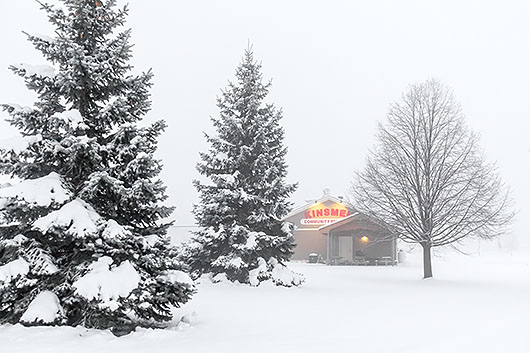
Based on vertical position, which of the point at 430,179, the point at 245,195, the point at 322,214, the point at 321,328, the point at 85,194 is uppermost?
the point at 322,214

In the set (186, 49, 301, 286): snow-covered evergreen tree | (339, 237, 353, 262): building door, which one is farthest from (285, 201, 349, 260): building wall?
(186, 49, 301, 286): snow-covered evergreen tree

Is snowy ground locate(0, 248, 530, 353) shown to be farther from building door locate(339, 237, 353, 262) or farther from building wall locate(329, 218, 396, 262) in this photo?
building door locate(339, 237, 353, 262)

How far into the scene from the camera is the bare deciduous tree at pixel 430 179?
70.0ft

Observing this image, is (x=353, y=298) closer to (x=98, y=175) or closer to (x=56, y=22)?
(x=98, y=175)

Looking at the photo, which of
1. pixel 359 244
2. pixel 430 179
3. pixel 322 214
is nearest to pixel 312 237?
pixel 322 214

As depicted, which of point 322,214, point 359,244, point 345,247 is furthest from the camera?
point 322,214

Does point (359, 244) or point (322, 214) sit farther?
point (322, 214)

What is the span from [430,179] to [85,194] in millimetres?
17765

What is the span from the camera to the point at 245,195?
18.4 metres

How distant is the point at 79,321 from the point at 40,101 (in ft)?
15.3

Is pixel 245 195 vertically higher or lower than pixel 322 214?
lower

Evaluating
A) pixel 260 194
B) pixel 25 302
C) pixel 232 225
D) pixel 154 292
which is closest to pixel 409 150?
pixel 260 194

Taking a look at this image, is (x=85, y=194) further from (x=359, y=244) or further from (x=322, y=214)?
(x=322, y=214)

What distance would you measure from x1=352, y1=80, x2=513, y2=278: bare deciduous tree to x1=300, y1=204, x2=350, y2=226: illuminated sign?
59.5 ft
